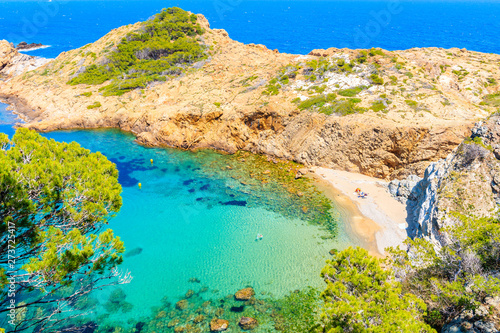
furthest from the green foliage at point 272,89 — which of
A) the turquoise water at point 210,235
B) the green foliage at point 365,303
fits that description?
the green foliage at point 365,303

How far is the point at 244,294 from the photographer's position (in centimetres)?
2308

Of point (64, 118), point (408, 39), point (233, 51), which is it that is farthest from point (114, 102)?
point (408, 39)

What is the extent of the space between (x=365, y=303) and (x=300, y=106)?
123 feet

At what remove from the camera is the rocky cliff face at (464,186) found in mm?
23109

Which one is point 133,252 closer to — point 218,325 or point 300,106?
point 218,325

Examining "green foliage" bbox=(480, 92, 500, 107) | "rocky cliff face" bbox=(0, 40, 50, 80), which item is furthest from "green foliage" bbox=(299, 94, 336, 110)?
"rocky cliff face" bbox=(0, 40, 50, 80)

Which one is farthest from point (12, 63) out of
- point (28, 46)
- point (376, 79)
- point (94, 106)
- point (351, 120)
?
point (376, 79)

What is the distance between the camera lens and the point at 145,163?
45000mm

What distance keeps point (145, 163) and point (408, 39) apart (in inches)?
5190

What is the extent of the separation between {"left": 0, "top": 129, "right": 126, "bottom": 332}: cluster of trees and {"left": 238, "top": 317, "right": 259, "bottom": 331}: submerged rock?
1048 cm

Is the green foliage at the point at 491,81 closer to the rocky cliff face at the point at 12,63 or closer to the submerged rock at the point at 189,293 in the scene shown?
the submerged rock at the point at 189,293

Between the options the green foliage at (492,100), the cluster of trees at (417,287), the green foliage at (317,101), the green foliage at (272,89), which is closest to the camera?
the cluster of trees at (417,287)

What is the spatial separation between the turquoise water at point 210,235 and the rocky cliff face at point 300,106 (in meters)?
8.57

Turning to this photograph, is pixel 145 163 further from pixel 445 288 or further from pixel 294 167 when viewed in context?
pixel 445 288
